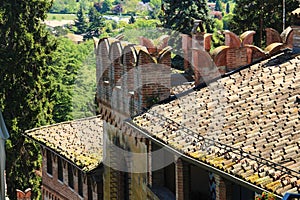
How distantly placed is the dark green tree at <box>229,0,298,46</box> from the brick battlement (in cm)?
1777

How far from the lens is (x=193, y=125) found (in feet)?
56.3

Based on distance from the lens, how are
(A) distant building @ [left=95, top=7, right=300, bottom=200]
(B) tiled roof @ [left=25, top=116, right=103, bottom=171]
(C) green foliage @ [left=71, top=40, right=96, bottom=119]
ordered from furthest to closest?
(C) green foliage @ [left=71, top=40, right=96, bottom=119] < (B) tiled roof @ [left=25, top=116, right=103, bottom=171] < (A) distant building @ [left=95, top=7, right=300, bottom=200]

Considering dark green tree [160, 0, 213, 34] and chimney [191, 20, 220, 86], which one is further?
dark green tree [160, 0, 213, 34]

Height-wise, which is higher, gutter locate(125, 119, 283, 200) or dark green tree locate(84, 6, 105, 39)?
gutter locate(125, 119, 283, 200)

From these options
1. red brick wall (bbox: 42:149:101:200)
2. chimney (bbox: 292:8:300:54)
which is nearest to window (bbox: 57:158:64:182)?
red brick wall (bbox: 42:149:101:200)

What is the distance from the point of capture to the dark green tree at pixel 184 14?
4869cm

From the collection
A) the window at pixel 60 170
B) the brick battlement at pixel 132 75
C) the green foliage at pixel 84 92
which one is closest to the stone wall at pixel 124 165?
the brick battlement at pixel 132 75

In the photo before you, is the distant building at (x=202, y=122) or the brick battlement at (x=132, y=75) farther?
the brick battlement at (x=132, y=75)

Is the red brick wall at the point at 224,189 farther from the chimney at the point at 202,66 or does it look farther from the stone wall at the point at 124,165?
the chimney at the point at 202,66

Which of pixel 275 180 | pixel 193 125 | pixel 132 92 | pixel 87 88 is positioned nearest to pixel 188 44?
pixel 132 92

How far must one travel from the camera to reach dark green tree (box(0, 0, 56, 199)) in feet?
129

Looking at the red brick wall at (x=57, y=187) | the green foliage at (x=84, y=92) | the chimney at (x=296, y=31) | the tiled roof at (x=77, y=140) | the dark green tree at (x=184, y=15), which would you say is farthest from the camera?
the green foliage at (x=84, y=92)

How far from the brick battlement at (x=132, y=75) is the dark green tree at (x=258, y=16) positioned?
1777 cm

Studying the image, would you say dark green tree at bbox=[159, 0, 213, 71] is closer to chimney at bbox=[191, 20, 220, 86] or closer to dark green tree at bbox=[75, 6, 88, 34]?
chimney at bbox=[191, 20, 220, 86]
